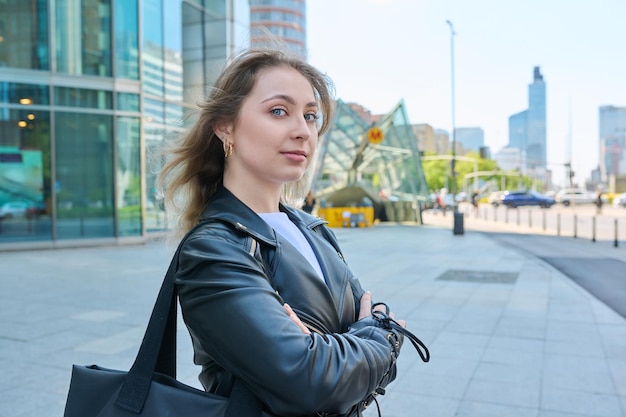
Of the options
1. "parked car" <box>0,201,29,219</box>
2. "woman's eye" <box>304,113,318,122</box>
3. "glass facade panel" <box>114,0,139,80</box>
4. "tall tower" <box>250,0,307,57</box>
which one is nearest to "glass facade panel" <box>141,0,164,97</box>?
"glass facade panel" <box>114,0,139,80</box>

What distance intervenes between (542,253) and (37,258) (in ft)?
41.4

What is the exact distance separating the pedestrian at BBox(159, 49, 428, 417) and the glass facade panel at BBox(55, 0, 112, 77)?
617 inches

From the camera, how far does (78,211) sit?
51.3ft

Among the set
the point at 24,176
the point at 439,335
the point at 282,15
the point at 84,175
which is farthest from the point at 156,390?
the point at 282,15

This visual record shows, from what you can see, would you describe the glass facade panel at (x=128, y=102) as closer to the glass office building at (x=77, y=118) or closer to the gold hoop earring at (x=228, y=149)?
the glass office building at (x=77, y=118)

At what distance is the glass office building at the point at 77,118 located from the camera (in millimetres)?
14961

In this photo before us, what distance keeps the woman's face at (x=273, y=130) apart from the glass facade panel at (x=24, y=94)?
15675 millimetres

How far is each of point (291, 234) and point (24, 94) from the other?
15.8 meters

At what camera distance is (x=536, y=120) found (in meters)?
59.9

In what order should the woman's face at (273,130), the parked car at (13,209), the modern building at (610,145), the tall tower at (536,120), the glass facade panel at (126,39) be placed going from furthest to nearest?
the modern building at (610,145), the tall tower at (536,120), the glass facade panel at (126,39), the parked car at (13,209), the woman's face at (273,130)

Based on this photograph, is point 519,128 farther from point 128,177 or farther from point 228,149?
point 228,149

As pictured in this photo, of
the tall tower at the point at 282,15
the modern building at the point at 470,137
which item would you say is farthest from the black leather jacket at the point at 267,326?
the modern building at the point at 470,137

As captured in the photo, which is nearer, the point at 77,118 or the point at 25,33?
the point at 25,33

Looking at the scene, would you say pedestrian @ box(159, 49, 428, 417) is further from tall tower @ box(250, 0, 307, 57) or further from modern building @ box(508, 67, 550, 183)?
tall tower @ box(250, 0, 307, 57)
